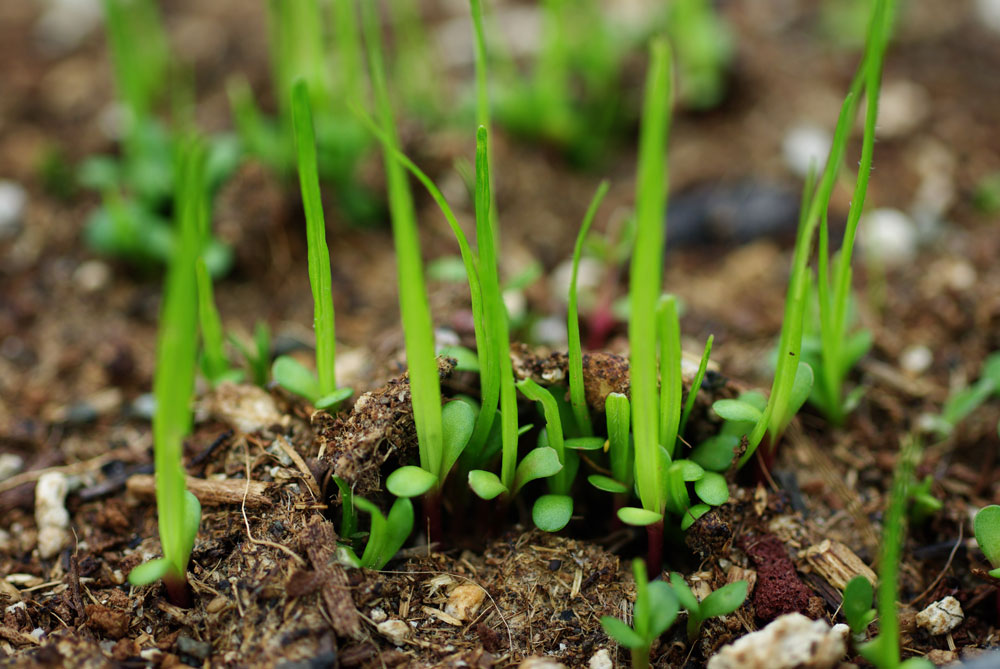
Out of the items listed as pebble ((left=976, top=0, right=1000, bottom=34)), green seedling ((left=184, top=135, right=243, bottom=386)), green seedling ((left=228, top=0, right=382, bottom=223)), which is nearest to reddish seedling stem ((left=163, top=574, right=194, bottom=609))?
green seedling ((left=184, top=135, right=243, bottom=386))

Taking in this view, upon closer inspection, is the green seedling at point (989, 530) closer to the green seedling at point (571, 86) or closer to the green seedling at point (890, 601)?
the green seedling at point (890, 601)

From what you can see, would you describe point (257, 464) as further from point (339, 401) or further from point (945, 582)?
point (945, 582)

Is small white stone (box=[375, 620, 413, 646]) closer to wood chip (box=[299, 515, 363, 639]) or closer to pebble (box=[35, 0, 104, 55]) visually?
wood chip (box=[299, 515, 363, 639])

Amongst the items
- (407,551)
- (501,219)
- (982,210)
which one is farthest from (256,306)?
(982,210)

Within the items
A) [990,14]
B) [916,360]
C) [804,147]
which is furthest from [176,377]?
[990,14]

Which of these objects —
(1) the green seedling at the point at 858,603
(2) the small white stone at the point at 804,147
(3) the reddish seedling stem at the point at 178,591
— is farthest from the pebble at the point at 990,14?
(3) the reddish seedling stem at the point at 178,591
